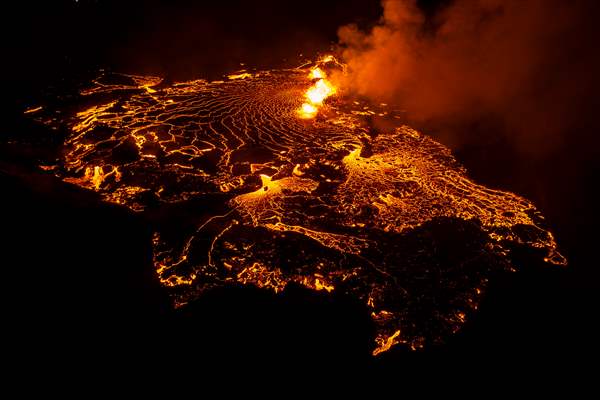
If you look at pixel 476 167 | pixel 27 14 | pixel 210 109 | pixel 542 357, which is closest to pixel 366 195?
pixel 476 167

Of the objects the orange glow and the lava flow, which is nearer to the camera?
the lava flow

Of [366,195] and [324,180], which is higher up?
[324,180]

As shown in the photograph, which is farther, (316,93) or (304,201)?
(316,93)

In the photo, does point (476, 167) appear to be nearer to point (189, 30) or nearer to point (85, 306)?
point (85, 306)

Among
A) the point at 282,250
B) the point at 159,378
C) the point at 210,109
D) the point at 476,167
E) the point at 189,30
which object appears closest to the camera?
the point at 159,378

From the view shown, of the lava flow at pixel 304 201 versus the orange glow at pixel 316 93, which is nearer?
the lava flow at pixel 304 201

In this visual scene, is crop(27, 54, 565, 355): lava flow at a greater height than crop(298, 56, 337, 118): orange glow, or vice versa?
crop(298, 56, 337, 118): orange glow

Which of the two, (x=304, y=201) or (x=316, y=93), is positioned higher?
(x=316, y=93)

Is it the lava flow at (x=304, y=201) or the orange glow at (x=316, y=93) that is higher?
the orange glow at (x=316, y=93)
